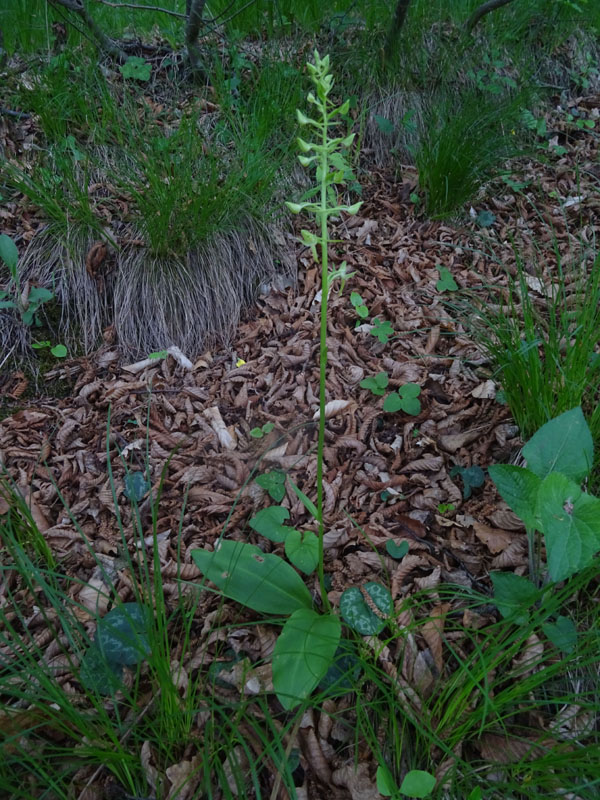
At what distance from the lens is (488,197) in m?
3.29

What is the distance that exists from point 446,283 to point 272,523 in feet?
5.37

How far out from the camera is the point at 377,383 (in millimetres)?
2293

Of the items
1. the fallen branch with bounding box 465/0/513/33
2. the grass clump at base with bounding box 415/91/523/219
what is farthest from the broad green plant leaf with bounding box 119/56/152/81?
the fallen branch with bounding box 465/0/513/33

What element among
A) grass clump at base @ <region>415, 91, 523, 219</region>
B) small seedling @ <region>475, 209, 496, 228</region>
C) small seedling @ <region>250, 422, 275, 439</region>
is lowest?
small seedling @ <region>250, 422, 275, 439</region>

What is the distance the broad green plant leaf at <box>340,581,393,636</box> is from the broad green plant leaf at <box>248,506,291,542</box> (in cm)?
30

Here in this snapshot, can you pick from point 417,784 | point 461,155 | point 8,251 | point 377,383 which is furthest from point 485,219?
point 417,784

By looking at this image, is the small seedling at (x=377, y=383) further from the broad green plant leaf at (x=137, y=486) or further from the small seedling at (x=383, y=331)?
the broad green plant leaf at (x=137, y=486)

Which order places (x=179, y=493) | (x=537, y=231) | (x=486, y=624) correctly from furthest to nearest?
(x=537, y=231) < (x=179, y=493) < (x=486, y=624)

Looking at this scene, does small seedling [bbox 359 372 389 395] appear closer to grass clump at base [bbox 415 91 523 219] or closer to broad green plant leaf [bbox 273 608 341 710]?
broad green plant leaf [bbox 273 608 341 710]

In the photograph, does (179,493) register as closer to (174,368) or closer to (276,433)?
(276,433)

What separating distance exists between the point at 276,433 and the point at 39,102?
2448 millimetres

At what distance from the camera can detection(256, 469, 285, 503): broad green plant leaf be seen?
1.96m

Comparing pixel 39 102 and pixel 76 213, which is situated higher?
pixel 39 102

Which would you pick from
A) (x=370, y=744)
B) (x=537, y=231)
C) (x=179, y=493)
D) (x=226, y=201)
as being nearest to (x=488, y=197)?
(x=537, y=231)
